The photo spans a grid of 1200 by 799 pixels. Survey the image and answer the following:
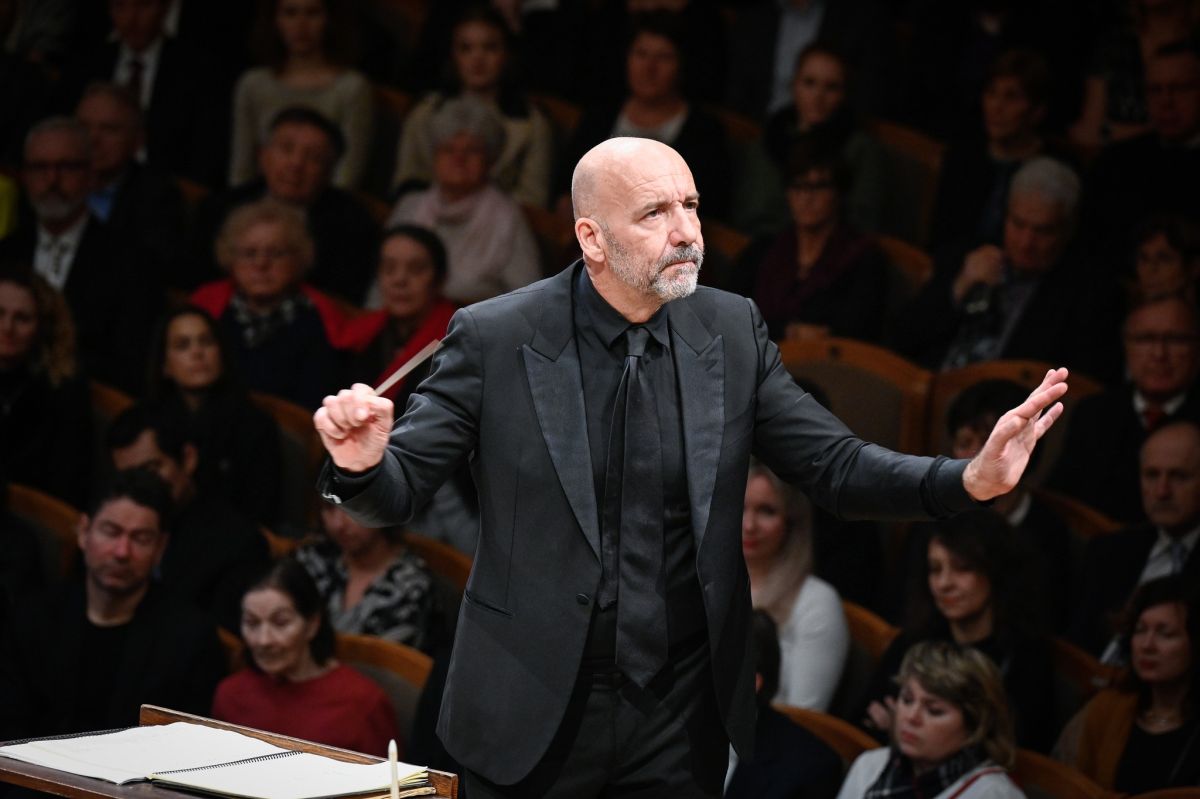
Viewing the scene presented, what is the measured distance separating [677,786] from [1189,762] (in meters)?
1.56

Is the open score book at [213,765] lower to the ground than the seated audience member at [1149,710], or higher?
higher

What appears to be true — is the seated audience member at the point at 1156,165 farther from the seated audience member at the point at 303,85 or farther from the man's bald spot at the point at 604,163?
the man's bald spot at the point at 604,163

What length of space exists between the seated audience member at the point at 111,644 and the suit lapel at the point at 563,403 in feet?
6.25

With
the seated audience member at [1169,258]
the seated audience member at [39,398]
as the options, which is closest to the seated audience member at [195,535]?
the seated audience member at [39,398]

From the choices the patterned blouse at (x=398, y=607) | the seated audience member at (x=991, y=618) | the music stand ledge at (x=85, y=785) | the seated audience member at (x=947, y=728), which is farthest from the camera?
the patterned blouse at (x=398, y=607)

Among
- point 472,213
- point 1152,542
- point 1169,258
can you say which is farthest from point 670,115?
point 1152,542

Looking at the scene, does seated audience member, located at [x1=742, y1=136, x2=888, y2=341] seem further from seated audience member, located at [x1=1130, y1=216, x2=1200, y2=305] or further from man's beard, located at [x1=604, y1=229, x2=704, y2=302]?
man's beard, located at [x1=604, y1=229, x2=704, y2=302]

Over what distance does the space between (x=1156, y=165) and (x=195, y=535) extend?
8.77 feet

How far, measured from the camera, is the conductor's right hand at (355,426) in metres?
1.72

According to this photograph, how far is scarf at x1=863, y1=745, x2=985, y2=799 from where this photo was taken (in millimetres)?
3084

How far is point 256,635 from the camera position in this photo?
11.6 feet

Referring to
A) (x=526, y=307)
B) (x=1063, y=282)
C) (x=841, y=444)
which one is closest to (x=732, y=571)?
(x=841, y=444)

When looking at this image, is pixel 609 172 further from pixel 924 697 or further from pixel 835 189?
pixel 835 189

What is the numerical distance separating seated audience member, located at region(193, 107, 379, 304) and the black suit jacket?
3236mm
